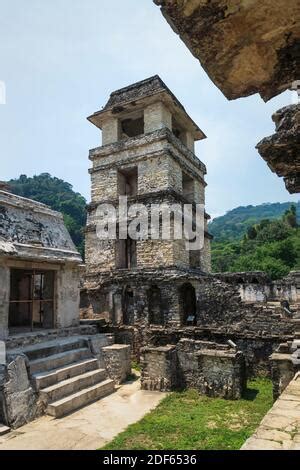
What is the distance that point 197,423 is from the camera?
6.54 metres

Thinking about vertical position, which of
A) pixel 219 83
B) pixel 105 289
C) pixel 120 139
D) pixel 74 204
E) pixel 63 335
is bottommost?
pixel 63 335

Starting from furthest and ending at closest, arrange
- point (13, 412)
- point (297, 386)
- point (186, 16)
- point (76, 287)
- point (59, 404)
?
point (76, 287)
point (59, 404)
point (13, 412)
point (297, 386)
point (186, 16)

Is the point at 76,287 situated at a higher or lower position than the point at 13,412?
higher

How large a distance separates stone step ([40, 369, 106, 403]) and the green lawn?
6.36 ft

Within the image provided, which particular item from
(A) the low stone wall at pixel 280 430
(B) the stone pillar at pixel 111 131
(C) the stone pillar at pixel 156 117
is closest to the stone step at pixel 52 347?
(A) the low stone wall at pixel 280 430

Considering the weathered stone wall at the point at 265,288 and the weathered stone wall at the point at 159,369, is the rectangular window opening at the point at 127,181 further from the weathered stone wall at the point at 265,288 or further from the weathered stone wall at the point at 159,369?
the weathered stone wall at the point at 159,369

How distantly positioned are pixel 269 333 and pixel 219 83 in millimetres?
9531

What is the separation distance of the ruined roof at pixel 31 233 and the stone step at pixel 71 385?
351 centimetres

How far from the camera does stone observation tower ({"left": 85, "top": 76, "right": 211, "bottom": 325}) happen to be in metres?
13.1

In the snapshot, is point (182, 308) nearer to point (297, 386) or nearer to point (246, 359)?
point (246, 359)

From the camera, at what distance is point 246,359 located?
968 centimetres

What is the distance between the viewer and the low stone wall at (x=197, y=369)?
26.5 ft

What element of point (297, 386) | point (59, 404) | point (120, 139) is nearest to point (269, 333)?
point (297, 386)

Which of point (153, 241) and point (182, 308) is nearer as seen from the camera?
point (182, 308)
